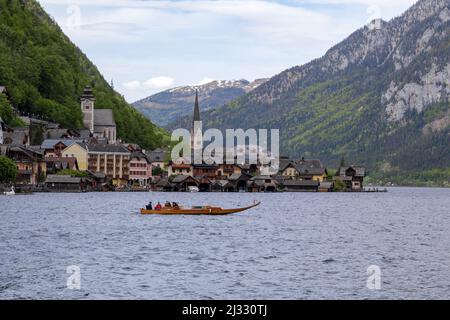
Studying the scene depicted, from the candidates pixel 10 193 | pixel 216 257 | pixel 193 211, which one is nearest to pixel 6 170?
pixel 10 193

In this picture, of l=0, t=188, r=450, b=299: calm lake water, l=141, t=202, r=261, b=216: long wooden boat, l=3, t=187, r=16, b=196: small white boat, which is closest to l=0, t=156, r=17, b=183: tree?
l=3, t=187, r=16, b=196: small white boat

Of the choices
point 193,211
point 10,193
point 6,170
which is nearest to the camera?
point 193,211

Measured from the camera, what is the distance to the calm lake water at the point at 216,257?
187ft

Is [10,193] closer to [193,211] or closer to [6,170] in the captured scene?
[6,170]

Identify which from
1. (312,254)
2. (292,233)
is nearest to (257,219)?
(292,233)

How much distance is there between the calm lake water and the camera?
187 feet

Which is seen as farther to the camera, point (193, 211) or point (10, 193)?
point (10, 193)

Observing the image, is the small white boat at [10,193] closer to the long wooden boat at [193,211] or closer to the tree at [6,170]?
the tree at [6,170]

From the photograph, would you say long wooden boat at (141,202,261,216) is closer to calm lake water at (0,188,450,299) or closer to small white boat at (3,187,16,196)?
calm lake water at (0,188,450,299)

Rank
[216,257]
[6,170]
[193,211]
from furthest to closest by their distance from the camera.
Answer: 1. [6,170]
2. [193,211]
3. [216,257]

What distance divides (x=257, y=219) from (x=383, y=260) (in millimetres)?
51361

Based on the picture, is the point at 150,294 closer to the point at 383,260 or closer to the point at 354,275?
the point at 354,275

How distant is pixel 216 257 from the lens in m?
74.1

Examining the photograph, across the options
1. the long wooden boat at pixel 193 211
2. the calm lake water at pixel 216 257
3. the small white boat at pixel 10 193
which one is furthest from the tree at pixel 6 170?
the long wooden boat at pixel 193 211
